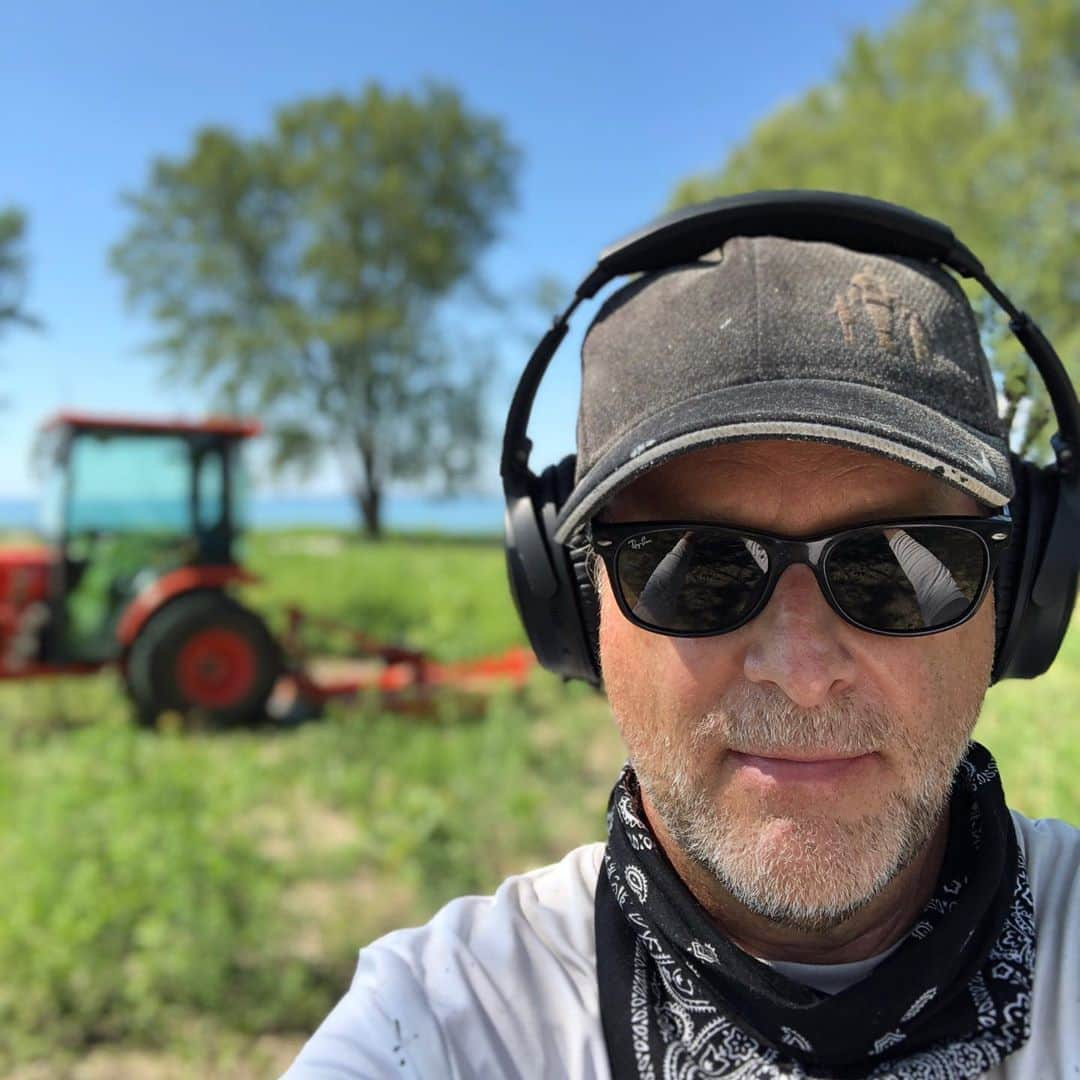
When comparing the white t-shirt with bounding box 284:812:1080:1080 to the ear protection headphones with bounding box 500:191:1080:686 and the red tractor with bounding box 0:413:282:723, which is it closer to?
the ear protection headphones with bounding box 500:191:1080:686

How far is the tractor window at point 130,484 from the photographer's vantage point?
22.8 ft

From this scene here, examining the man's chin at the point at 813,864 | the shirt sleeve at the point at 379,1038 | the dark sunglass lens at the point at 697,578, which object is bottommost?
the shirt sleeve at the point at 379,1038

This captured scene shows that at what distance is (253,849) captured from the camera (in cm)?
377

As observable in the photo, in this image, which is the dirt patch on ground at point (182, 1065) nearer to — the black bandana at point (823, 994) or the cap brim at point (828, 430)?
the black bandana at point (823, 994)

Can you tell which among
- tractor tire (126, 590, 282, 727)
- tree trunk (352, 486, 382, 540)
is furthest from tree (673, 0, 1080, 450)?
tree trunk (352, 486, 382, 540)

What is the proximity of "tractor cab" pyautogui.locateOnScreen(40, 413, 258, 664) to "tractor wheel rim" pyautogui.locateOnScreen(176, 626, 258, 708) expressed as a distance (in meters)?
0.55

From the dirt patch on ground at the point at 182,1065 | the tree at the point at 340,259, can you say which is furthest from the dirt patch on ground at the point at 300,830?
the tree at the point at 340,259

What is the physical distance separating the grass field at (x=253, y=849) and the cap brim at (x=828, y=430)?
85cm

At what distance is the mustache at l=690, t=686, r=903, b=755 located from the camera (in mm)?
1115

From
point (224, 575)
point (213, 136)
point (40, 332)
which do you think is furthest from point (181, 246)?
point (224, 575)

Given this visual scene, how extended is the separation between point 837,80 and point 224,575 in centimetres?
1741

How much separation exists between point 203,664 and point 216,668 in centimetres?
12

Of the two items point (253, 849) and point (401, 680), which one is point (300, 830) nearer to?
point (253, 849)

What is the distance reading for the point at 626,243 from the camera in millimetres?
1325
